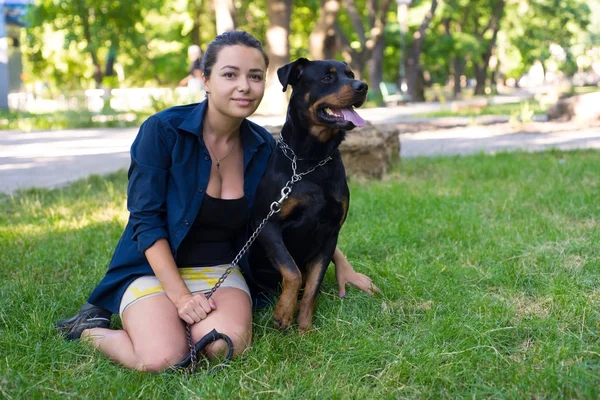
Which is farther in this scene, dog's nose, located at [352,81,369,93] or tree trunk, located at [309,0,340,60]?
tree trunk, located at [309,0,340,60]

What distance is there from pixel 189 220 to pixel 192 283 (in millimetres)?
333

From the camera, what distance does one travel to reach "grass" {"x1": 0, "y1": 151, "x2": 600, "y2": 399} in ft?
9.00

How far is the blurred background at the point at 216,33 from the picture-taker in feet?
65.2

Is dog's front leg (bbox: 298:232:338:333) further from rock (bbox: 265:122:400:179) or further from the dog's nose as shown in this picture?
rock (bbox: 265:122:400:179)

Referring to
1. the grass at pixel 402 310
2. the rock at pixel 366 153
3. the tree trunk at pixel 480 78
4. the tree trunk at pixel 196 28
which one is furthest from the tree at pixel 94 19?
the grass at pixel 402 310

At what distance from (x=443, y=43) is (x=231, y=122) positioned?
29599 millimetres

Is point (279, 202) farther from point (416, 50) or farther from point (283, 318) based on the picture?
point (416, 50)

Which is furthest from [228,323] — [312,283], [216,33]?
[216,33]

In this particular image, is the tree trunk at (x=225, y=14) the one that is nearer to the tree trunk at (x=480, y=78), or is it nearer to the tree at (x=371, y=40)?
the tree at (x=371, y=40)

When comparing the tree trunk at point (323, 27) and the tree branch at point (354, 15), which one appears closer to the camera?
the tree trunk at point (323, 27)

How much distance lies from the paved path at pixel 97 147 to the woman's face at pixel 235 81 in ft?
16.3

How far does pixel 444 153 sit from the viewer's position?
10312 mm

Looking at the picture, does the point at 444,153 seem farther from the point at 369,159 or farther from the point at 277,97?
the point at 277,97

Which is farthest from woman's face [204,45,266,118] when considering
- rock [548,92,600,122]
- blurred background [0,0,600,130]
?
blurred background [0,0,600,130]
